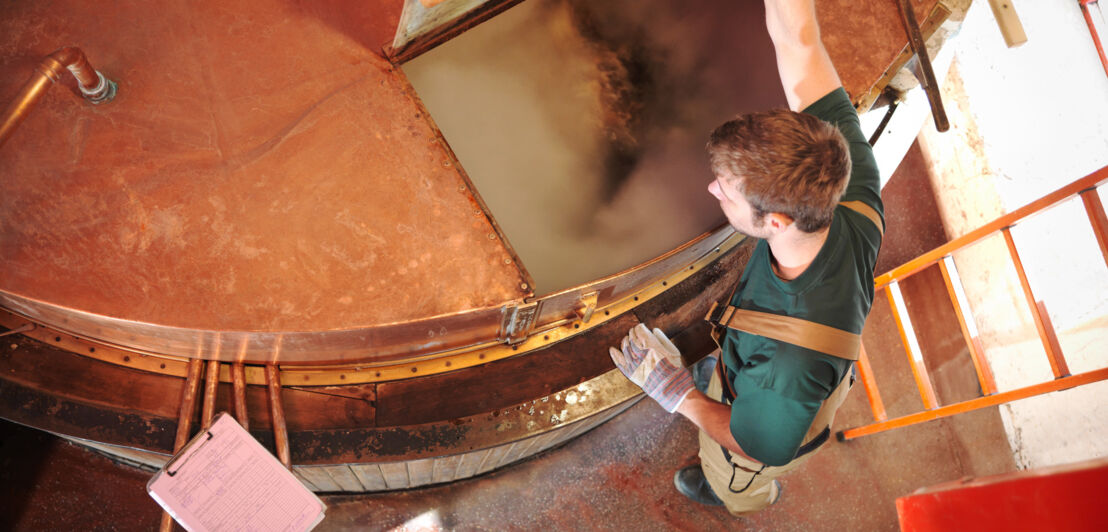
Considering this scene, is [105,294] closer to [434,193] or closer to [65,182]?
[65,182]

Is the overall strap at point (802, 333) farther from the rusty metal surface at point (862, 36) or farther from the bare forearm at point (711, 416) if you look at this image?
the rusty metal surface at point (862, 36)

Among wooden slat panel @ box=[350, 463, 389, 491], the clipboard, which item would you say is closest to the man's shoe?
wooden slat panel @ box=[350, 463, 389, 491]

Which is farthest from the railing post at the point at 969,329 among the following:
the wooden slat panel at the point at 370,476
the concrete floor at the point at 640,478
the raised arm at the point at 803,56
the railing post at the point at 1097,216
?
the wooden slat panel at the point at 370,476

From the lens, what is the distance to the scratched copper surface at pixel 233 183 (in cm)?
159

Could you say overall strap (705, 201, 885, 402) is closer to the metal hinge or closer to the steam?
the steam

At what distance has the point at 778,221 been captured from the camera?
156 centimetres

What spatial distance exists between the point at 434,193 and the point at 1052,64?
2.83m

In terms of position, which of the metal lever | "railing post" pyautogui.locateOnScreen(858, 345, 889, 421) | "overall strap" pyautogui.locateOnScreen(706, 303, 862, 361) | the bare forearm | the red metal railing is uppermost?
the metal lever

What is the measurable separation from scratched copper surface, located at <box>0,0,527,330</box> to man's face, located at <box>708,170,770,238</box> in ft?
1.89

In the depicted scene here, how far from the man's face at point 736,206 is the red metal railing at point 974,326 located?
1.26 metres

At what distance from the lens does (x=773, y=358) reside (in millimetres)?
1643

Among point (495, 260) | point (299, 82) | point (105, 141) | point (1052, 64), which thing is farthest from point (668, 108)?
point (1052, 64)

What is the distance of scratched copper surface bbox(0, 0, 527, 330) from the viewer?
1591mm

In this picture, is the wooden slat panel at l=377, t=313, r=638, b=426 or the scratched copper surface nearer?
the scratched copper surface
